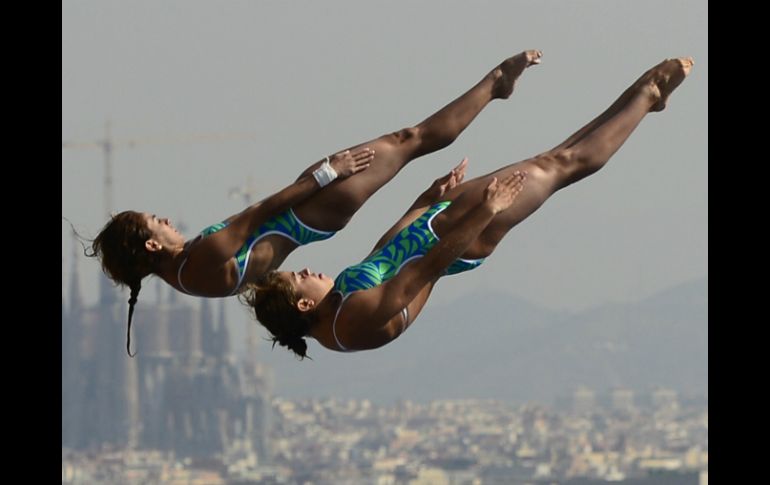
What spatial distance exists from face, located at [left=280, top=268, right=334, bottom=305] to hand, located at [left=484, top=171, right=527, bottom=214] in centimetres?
85

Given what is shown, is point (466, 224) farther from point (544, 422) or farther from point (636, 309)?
point (636, 309)

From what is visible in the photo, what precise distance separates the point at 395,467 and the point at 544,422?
27.3m

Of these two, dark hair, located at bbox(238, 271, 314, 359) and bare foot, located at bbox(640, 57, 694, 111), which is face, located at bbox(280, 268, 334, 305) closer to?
dark hair, located at bbox(238, 271, 314, 359)

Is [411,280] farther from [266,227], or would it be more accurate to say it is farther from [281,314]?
[266,227]

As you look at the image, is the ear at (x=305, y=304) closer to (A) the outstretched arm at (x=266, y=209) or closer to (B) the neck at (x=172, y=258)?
(A) the outstretched arm at (x=266, y=209)

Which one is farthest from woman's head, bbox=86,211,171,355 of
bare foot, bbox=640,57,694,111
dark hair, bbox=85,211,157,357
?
bare foot, bbox=640,57,694,111

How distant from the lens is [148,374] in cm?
13975

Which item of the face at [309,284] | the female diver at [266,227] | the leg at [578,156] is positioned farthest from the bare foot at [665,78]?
the face at [309,284]

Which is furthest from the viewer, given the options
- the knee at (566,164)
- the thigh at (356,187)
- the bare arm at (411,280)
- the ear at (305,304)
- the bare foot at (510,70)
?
the bare foot at (510,70)

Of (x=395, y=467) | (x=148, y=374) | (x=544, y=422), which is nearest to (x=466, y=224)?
(x=395, y=467)

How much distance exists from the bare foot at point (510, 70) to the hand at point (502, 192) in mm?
869

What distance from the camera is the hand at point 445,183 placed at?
10.4 m

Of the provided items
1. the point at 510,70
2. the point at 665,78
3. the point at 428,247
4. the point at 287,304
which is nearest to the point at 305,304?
the point at 287,304

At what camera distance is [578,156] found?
9.84 m
